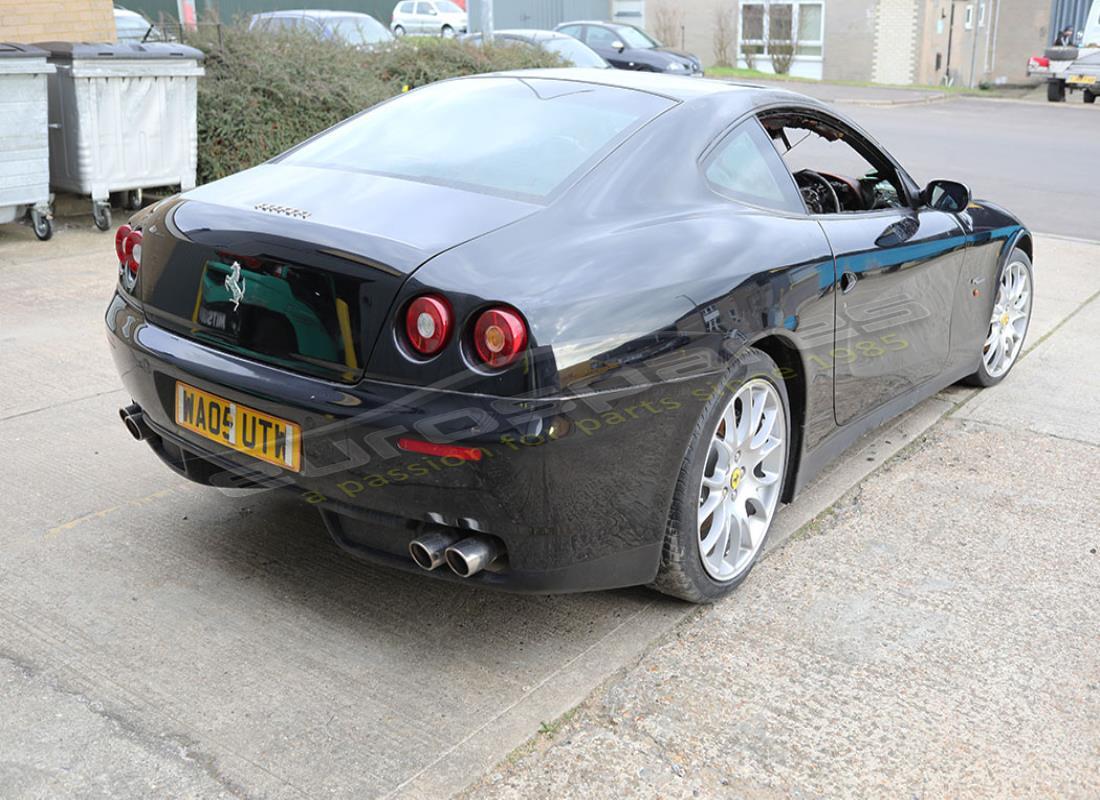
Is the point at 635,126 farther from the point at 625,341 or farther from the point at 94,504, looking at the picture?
the point at 94,504

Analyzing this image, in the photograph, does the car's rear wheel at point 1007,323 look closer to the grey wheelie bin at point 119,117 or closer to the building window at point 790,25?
the grey wheelie bin at point 119,117

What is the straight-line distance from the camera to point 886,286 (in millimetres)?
4012

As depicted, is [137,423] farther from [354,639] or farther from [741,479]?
[741,479]

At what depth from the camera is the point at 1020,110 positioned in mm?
25344

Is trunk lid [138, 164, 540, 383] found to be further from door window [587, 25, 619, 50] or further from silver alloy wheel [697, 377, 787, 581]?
door window [587, 25, 619, 50]

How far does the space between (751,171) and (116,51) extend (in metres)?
6.17

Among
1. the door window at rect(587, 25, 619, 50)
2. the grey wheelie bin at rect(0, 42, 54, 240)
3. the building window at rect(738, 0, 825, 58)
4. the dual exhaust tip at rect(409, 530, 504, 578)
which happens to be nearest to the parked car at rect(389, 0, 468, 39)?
the building window at rect(738, 0, 825, 58)

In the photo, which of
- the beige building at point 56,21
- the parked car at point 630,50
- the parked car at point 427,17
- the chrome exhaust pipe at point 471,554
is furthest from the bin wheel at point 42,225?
the parked car at point 427,17

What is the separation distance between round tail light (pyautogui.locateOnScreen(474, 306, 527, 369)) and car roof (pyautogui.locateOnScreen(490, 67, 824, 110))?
1.26 m

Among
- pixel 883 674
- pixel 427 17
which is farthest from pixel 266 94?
pixel 427 17

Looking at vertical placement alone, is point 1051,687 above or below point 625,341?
below

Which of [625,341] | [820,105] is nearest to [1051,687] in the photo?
[625,341]

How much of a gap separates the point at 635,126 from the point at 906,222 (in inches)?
52.5

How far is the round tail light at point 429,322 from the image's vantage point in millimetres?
2688
